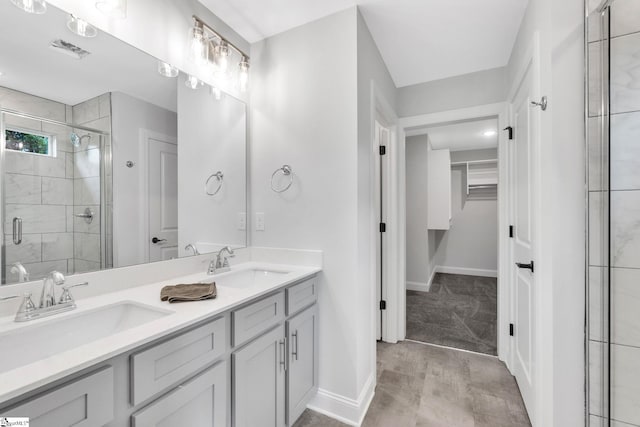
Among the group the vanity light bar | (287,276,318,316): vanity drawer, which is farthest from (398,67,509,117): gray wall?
(287,276,318,316): vanity drawer

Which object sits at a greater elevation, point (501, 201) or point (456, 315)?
point (501, 201)

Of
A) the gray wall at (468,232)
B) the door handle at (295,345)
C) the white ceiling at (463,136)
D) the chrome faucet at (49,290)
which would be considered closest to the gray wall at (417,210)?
the white ceiling at (463,136)

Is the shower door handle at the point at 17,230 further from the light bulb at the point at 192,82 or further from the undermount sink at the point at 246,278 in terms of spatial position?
the light bulb at the point at 192,82

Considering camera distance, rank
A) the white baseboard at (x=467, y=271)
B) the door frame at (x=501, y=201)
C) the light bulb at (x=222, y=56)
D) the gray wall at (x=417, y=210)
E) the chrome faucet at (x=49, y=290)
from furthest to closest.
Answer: the white baseboard at (x=467, y=271) < the gray wall at (x=417, y=210) < the door frame at (x=501, y=201) < the light bulb at (x=222, y=56) < the chrome faucet at (x=49, y=290)

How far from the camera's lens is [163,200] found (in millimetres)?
1524

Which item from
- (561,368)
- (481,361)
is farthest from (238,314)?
(481,361)

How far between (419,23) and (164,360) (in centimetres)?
233

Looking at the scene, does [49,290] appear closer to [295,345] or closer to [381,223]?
[295,345]

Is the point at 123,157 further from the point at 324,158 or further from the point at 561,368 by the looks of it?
the point at 561,368

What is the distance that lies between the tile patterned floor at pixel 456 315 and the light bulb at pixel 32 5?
10.8 ft

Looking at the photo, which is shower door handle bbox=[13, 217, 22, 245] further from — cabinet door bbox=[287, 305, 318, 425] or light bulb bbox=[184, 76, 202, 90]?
cabinet door bbox=[287, 305, 318, 425]

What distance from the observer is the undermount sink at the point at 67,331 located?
848 mm

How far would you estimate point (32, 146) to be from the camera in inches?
41.1

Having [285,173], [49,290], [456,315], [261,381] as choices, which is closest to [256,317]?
[261,381]
